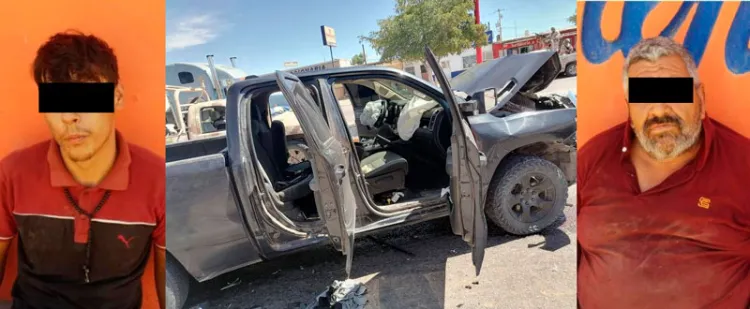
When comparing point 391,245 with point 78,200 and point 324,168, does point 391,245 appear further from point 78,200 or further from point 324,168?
point 78,200

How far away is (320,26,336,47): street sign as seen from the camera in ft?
7.72

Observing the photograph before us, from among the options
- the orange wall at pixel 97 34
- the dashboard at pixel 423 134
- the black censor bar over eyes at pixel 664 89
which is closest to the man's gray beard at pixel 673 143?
the black censor bar over eyes at pixel 664 89

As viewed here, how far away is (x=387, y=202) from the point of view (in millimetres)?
2820

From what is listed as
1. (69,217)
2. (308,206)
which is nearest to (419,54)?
(308,206)

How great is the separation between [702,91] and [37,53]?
111 inches

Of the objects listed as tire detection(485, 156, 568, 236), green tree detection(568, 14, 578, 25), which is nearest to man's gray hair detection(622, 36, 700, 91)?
green tree detection(568, 14, 578, 25)

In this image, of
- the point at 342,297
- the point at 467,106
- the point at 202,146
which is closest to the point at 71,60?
the point at 202,146

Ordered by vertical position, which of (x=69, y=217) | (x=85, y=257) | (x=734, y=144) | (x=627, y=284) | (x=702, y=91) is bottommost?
(x=627, y=284)

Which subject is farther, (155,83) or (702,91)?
(155,83)

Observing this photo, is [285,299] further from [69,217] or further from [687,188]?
[687,188]

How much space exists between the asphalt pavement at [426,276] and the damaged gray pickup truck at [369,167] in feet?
0.73

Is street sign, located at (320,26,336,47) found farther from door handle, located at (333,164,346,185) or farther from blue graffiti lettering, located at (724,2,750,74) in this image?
blue graffiti lettering, located at (724,2,750,74)

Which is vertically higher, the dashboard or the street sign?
the street sign

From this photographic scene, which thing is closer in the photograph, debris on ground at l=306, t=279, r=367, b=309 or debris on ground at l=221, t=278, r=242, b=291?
debris on ground at l=306, t=279, r=367, b=309
